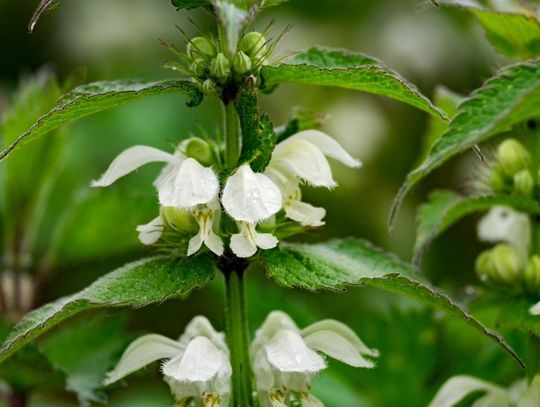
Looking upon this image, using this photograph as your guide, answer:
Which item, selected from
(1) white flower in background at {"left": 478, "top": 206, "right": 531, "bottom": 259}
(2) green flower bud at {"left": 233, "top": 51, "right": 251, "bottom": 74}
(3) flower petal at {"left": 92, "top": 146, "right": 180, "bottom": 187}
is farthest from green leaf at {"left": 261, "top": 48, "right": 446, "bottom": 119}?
(1) white flower in background at {"left": 478, "top": 206, "right": 531, "bottom": 259}

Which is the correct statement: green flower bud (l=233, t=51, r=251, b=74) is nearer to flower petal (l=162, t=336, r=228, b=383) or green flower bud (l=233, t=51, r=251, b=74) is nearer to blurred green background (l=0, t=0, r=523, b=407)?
flower petal (l=162, t=336, r=228, b=383)

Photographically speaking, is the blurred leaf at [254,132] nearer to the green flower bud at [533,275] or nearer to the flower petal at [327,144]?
the flower petal at [327,144]

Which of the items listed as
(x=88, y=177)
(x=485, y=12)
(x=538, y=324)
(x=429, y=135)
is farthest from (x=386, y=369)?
(x=88, y=177)

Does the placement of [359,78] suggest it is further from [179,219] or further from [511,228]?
[511,228]

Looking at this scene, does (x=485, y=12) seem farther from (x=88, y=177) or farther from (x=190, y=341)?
(x=88, y=177)

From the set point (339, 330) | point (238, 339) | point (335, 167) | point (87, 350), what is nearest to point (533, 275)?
point (339, 330)
